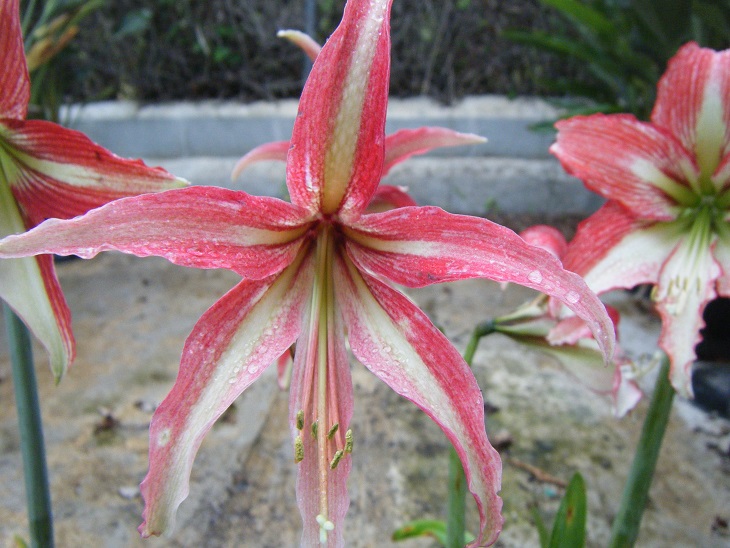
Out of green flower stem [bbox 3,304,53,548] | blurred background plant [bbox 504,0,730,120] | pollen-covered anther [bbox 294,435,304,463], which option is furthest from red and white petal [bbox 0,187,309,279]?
blurred background plant [bbox 504,0,730,120]

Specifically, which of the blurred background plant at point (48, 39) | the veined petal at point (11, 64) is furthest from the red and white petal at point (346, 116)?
the blurred background plant at point (48, 39)

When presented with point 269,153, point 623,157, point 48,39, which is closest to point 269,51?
point 48,39

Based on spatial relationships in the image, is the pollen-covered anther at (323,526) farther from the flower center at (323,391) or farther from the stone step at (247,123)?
the stone step at (247,123)

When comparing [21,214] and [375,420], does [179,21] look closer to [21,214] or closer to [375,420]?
[375,420]

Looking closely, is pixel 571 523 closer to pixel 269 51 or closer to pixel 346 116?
pixel 346 116

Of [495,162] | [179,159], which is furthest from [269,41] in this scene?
[495,162]

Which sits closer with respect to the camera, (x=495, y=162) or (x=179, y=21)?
A: (x=495, y=162)

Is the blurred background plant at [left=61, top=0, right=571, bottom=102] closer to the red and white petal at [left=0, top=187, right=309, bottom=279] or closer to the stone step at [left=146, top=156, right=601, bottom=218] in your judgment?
the stone step at [left=146, top=156, right=601, bottom=218]
